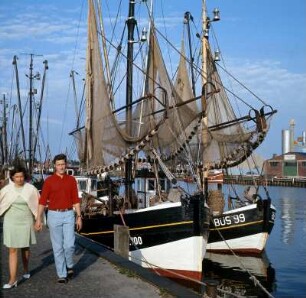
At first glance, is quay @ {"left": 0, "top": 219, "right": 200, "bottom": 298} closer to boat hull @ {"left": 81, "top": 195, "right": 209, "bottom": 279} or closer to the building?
boat hull @ {"left": 81, "top": 195, "right": 209, "bottom": 279}

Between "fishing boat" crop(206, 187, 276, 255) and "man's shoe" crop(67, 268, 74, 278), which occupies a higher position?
"man's shoe" crop(67, 268, 74, 278)

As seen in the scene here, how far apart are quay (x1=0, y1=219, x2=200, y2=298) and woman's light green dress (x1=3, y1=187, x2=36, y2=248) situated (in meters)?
0.76

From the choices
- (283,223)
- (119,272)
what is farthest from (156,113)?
(283,223)

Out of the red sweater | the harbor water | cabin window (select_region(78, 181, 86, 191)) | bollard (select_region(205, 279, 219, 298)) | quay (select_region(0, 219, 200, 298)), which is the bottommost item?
the harbor water

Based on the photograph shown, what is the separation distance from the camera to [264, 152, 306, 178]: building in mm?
134500

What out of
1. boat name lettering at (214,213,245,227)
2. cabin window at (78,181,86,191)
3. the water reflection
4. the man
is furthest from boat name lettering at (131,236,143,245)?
the man

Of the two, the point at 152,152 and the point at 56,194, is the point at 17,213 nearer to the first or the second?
the point at 56,194

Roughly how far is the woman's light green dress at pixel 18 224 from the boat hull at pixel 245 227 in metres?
14.3

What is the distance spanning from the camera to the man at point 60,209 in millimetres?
8297

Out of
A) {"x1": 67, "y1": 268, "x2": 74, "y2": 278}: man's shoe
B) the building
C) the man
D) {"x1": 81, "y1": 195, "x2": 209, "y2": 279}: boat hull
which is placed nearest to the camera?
the man

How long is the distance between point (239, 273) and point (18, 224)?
12.4 meters

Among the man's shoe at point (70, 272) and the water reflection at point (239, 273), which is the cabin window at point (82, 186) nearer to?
the water reflection at point (239, 273)

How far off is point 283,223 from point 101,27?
75.9ft

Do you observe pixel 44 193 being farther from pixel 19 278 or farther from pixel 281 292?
pixel 281 292
